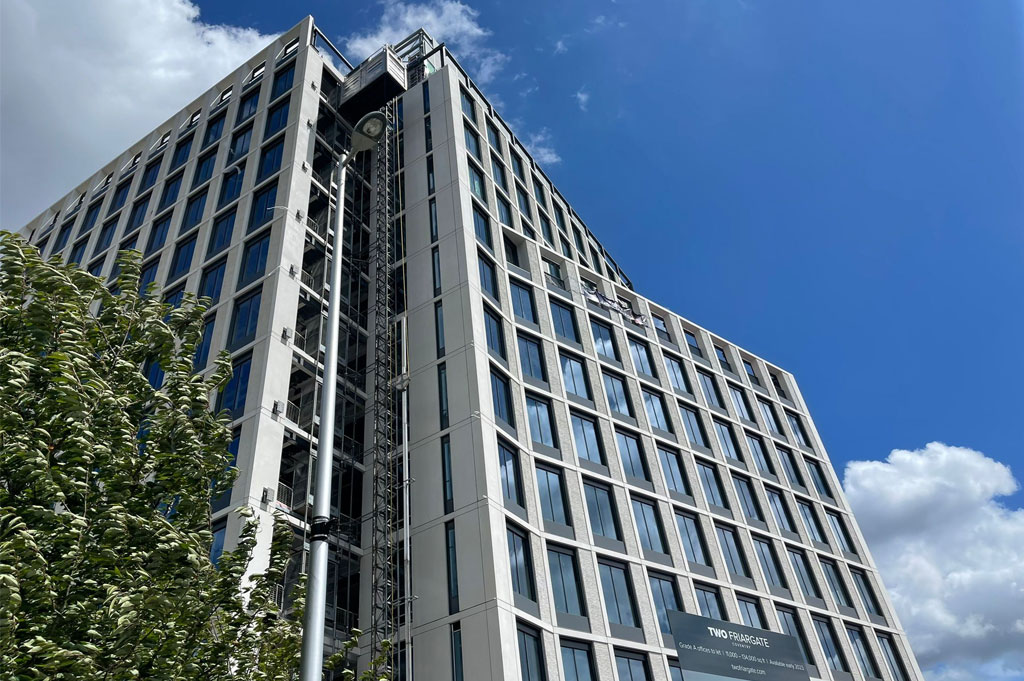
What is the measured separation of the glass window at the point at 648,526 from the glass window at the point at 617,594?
8.70ft

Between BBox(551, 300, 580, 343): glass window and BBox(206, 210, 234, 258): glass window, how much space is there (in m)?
18.1

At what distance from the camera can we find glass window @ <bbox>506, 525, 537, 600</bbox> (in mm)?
28797

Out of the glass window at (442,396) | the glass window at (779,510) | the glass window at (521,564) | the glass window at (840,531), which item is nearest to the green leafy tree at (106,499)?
the glass window at (521,564)

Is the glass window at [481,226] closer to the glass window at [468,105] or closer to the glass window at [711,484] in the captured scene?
the glass window at [468,105]


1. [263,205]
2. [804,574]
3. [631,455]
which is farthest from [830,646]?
[263,205]

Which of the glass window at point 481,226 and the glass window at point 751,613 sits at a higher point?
the glass window at point 481,226

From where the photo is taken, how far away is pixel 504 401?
34719mm

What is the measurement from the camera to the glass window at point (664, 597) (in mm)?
33125

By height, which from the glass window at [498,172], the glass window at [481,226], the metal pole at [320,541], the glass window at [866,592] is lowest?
the metal pole at [320,541]

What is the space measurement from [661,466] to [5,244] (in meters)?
33.8

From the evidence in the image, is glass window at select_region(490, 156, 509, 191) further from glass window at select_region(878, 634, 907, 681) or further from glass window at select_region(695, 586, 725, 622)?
glass window at select_region(878, 634, 907, 681)

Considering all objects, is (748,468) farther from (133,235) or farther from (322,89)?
(133,235)

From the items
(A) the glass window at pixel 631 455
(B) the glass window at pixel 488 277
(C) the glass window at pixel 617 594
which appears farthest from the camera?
(A) the glass window at pixel 631 455

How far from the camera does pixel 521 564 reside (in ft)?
96.9
